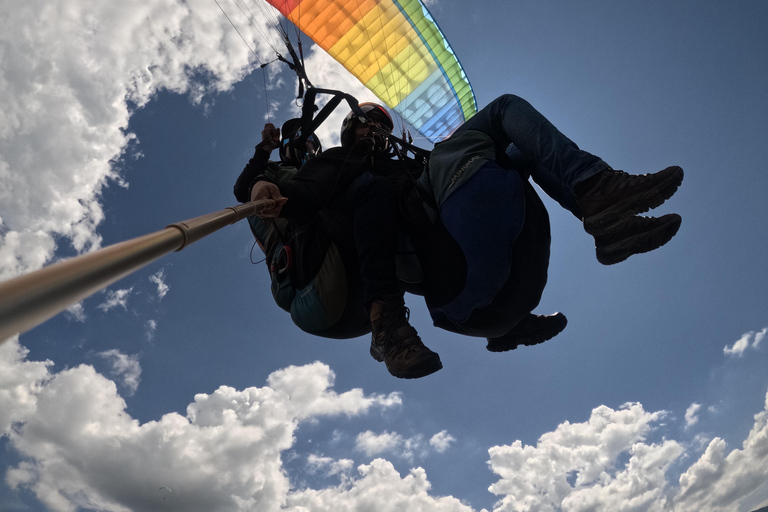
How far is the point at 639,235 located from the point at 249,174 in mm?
2160

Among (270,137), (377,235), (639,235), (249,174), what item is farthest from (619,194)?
(270,137)

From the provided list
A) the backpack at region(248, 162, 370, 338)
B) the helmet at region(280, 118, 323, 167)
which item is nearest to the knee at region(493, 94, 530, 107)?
the backpack at region(248, 162, 370, 338)

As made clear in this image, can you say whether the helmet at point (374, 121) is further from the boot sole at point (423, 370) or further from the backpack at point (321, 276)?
the boot sole at point (423, 370)

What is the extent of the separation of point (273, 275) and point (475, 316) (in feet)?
4.14

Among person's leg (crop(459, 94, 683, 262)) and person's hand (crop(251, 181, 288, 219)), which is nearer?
person's leg (crop(459, 94, 683, 262))

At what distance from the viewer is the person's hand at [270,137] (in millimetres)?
3105

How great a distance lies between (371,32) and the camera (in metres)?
9.92

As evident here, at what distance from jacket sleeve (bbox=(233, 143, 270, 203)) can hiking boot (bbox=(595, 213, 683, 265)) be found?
1.98 m

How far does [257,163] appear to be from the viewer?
3.00 m

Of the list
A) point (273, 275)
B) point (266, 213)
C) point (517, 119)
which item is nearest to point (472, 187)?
point (517, 119)

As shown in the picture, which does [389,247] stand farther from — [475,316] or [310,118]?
[310,118]

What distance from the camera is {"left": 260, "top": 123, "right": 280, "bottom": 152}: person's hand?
122 inches

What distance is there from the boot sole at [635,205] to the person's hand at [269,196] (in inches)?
56.0

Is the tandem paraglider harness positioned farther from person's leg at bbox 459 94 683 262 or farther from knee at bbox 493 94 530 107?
person's leg at bbox 459 94 683 262
